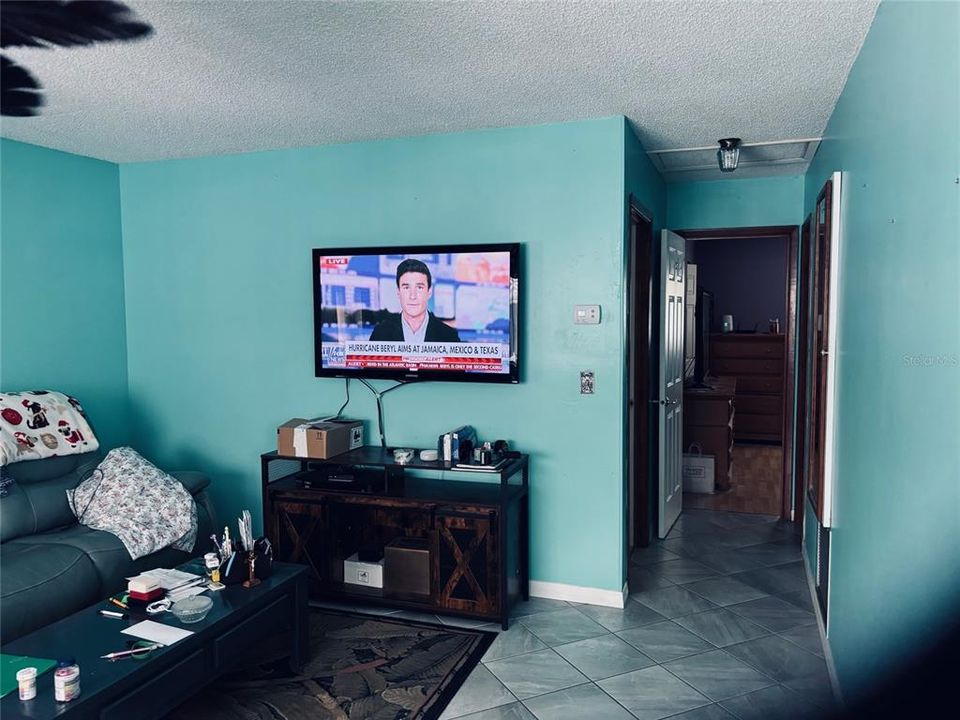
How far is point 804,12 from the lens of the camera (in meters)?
2.25

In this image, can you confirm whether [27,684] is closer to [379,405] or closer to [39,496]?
[39,496]

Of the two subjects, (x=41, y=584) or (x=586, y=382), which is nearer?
(x=41, y=584)

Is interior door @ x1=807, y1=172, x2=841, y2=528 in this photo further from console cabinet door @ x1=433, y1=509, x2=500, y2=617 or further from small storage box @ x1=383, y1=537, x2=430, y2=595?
small storage box @ x1=383, y1=537, x2=430, y2=595

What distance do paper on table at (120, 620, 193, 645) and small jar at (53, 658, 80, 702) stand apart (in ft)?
0.97

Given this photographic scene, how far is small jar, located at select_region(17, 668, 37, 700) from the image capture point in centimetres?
192

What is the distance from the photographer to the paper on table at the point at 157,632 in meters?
2.22

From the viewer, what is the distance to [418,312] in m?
3.69

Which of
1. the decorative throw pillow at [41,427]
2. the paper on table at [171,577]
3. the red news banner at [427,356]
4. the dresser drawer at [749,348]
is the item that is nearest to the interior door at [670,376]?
the red news banner at [427,356]

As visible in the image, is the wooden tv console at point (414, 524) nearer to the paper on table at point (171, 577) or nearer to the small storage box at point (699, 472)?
the paper on table at point (171, 577)

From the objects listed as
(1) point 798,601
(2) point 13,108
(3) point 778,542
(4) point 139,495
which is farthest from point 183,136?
(3) point 778,542

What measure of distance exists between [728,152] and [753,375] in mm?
4696

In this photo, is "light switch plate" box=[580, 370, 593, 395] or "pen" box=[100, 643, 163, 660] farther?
"light switch plate" box=[580, 370, 593, 395]

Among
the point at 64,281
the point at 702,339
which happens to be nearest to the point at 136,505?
the point at 64,281

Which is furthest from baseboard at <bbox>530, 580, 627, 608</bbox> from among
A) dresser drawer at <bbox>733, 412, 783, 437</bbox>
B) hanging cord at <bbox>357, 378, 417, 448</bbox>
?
dresser drawer at <bbox>733, 412, 783, 437</bbox>
